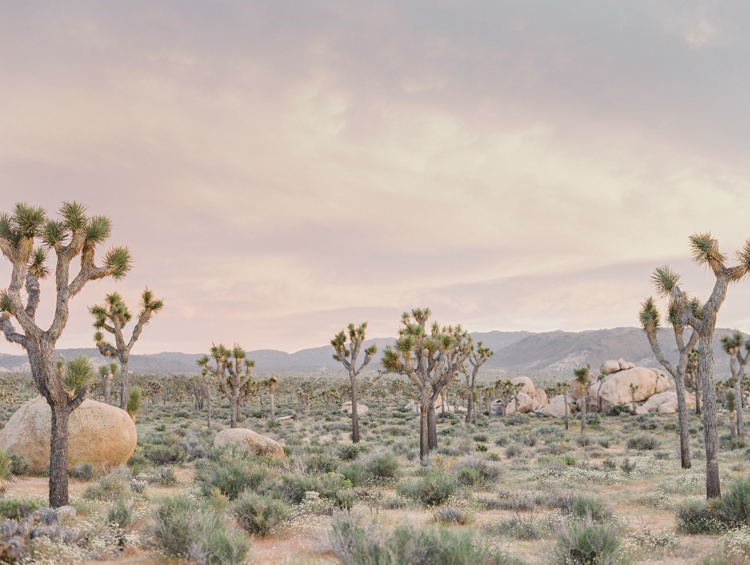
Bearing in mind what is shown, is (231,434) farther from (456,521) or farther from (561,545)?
(561,545)

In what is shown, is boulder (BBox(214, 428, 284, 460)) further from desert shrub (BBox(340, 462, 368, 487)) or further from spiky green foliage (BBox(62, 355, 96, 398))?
spiky green foliage (BBox(62, 355, 96, 398))

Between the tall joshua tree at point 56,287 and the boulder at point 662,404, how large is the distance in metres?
53.8

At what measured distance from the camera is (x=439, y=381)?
76.7 ft

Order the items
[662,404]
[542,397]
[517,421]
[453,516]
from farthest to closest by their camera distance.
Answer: [542,397] < [662,404] < [517,421] < [453,516]

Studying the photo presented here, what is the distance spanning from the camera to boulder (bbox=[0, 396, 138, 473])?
15836 millimetres

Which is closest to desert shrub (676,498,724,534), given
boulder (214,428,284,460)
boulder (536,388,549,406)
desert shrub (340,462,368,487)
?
desert shrub (340,462,368,487)

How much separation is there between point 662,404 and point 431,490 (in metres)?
49.3

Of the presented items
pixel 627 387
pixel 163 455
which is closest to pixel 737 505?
pixel 163 455

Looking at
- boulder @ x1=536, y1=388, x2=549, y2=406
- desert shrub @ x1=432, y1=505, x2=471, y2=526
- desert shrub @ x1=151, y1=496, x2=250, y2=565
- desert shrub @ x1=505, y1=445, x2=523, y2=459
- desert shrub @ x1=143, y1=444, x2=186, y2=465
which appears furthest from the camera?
boulder @ x1=536, y1=388, x2=549, y2=406

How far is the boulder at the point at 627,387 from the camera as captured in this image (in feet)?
172

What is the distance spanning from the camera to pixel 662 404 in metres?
49.8

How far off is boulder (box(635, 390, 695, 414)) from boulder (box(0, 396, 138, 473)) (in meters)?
50.9

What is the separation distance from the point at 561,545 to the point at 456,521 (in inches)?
134

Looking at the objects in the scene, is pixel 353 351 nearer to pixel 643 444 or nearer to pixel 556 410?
pixel 643 444
